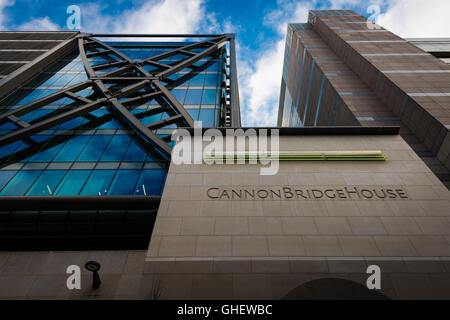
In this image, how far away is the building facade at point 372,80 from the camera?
18562 millimetres

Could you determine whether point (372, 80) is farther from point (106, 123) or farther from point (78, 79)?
point (78, 79)

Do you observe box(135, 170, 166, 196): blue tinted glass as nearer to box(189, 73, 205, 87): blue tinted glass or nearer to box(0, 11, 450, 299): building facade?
box(0, 11, 450, 299): building facade

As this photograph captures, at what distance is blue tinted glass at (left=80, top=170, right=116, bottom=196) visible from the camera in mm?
14062

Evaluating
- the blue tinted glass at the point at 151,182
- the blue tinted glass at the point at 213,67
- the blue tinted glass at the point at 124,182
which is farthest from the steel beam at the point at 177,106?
the blue tinted glass at the point at 213,67

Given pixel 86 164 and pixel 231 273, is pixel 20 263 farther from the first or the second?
pixel 231 273

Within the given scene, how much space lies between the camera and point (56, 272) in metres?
9.99

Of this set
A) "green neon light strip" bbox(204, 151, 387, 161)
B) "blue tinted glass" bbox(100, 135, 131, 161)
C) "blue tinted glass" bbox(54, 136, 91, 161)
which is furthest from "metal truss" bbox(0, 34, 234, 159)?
"green neon light strip" bbox(204, 151, 387, 161)

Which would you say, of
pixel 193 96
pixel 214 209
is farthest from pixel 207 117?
pixel 214 209

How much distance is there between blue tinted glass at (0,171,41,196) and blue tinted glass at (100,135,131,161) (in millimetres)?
Result: 4451

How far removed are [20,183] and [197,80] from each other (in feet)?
61.1

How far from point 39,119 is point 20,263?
14.9m

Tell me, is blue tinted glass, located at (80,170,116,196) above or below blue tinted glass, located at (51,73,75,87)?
below

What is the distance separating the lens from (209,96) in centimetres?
2320

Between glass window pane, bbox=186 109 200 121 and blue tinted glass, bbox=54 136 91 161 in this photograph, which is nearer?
blue tinted glass, bbox=54 136 91 161
